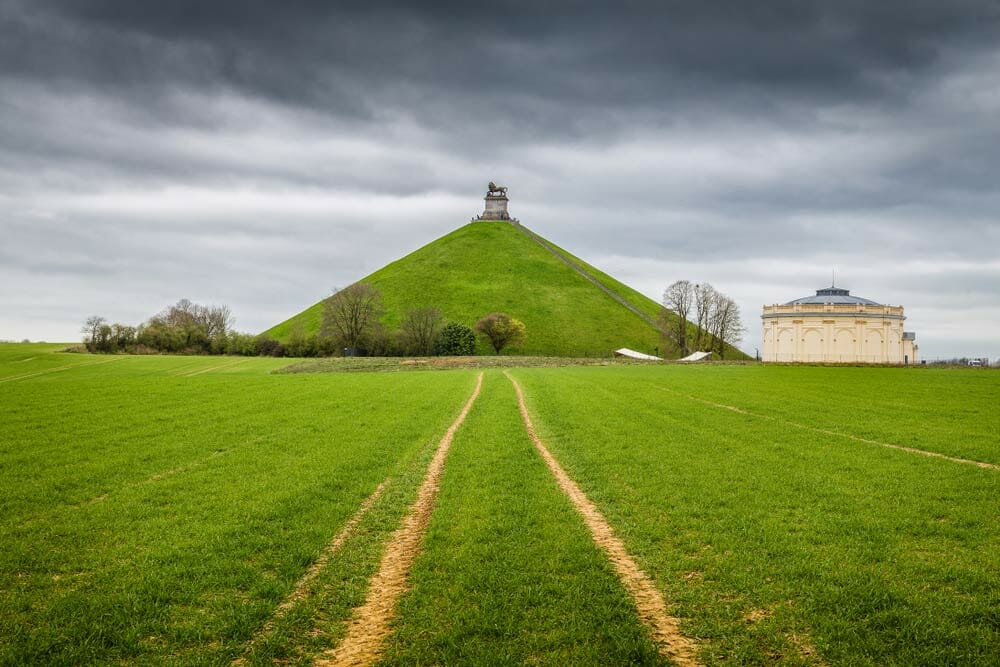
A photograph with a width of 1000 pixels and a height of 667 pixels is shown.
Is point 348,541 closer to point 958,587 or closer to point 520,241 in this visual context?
point 958,587

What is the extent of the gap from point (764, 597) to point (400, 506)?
6.92 metres

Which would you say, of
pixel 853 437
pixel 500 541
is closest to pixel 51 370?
pixel 500 541

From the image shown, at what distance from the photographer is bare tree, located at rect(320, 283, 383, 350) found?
100188 millimetres

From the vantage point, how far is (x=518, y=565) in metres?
8.76

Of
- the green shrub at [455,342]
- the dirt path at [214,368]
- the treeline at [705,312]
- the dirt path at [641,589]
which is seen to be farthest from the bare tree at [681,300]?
the dirt path at [641,589]

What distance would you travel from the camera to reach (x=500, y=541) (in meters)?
9.75

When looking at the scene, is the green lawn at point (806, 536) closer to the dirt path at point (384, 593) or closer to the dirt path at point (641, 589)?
the dirt path at point (641, 589)

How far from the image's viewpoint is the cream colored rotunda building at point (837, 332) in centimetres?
10300

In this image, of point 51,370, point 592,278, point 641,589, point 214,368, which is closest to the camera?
point 641,589

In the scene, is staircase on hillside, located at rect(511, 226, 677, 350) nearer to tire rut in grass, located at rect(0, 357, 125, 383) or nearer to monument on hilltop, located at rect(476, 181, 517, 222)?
monument on hilltop, located at rect(476, 181, 517, 222)

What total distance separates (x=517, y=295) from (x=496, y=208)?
2401 inches

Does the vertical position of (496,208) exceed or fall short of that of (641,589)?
it exceeds it

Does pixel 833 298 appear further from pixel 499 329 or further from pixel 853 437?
pixel 853 437

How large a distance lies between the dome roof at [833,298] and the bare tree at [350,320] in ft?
238
